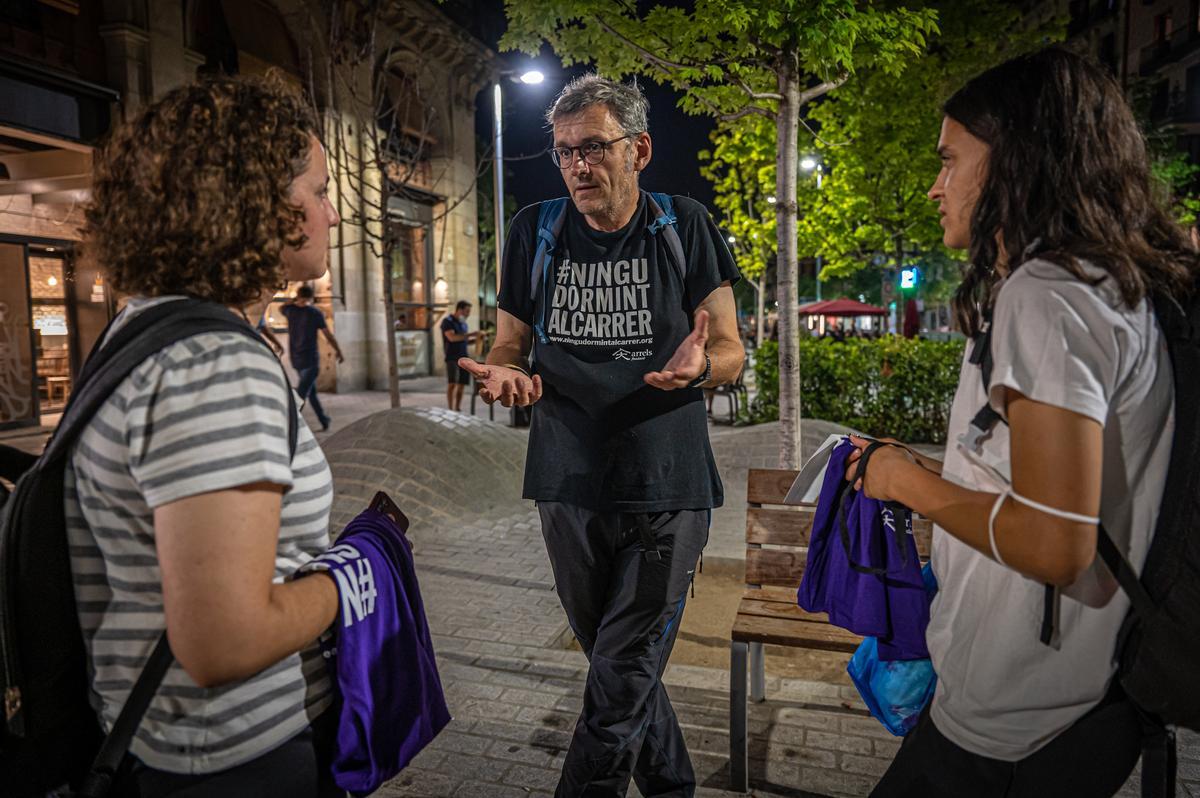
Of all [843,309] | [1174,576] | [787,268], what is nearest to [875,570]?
[1174,576]

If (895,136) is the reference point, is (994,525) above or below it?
below

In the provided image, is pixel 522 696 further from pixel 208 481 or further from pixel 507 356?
pixel 208 481

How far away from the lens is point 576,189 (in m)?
2.72

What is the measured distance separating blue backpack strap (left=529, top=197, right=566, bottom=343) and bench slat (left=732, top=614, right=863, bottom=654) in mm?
1460

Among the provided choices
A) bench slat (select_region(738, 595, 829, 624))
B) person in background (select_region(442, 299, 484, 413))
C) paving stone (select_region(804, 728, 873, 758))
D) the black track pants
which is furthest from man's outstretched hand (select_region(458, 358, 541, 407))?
person in background (select_region(442, 299, 484, 413))

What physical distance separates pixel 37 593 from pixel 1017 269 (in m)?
1.72

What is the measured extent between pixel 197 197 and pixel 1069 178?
152 cm

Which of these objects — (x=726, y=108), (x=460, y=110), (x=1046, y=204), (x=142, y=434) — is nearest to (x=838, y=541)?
(x=1046, y=204)

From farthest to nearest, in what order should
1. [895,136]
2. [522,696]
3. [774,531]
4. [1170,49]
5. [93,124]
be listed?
[1170,49], [93,124], [895,136], [774,531], [522,696]

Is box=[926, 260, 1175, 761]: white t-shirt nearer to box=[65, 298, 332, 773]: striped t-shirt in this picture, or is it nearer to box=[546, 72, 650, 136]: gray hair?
box=[65, 298, 332, 773]: striped t-shirt

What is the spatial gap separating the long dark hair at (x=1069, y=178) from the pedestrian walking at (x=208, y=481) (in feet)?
4.30

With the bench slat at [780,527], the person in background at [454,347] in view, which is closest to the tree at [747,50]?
the bench slat at [780,527]

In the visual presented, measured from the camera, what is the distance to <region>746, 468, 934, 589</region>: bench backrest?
12.8ft

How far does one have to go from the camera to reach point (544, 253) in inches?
110
